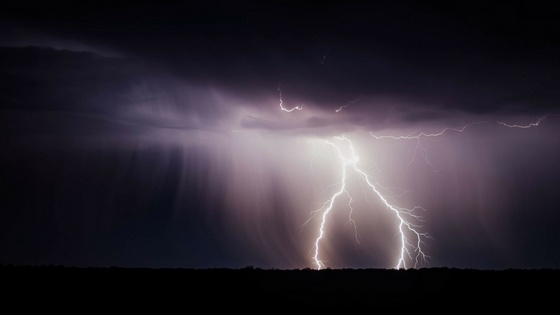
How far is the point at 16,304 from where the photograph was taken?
8203 millimetres

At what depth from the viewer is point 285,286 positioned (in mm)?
10312

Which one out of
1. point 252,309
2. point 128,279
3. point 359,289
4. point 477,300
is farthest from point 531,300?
point 128,279

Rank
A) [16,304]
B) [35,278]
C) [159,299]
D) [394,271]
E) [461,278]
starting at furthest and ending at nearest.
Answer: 1. [394,271]
2. [461,278]
3. [35,278]
4. [159,299]
5. [16,304]

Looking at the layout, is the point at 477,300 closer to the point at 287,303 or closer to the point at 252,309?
the point at 287,303

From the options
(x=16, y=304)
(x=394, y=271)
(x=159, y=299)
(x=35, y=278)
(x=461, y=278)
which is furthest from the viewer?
(x=394, y=271)

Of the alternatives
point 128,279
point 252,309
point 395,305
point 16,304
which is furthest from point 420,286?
point 16,304

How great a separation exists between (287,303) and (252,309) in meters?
0.83

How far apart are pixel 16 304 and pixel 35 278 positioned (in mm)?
1741

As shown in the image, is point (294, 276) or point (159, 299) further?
point (294, 276)

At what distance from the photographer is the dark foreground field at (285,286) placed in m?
8.89

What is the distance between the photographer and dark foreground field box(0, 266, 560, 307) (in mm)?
8891

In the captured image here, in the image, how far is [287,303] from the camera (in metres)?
8.82

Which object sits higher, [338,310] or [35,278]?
[35,278]

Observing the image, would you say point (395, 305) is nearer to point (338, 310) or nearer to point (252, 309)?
point (338, 310)
